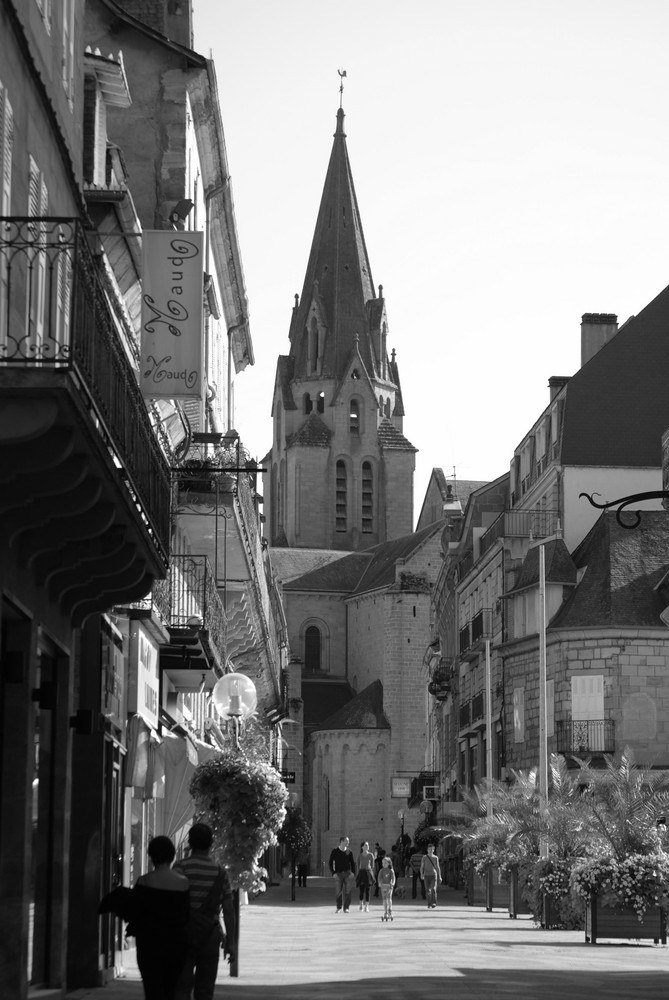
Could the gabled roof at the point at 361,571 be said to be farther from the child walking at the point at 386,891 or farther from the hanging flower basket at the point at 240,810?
the hanging flower basket at the point at 240,810

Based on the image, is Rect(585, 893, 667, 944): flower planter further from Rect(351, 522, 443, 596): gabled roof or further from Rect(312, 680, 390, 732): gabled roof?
Rect(351, 522, 443, 596): gabled roof

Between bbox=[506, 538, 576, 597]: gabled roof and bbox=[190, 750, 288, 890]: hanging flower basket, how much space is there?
3194 centimetres

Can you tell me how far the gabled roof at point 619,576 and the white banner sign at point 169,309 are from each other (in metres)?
31.9

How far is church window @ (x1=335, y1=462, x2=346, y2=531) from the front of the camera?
123m

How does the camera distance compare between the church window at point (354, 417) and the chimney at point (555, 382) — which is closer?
the chimney at point (555, 382)

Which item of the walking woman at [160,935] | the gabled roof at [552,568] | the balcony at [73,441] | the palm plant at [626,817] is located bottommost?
the walking woman at [160,935]

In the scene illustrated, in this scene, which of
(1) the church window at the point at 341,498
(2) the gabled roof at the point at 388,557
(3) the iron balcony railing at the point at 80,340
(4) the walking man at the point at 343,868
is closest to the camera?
(3) the iron balcony railing at the point at 80,340

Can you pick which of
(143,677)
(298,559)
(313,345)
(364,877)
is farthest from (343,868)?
(313,345)

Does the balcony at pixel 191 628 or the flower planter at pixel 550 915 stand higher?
the balcony at pixel 191 628

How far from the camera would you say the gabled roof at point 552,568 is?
172 feet

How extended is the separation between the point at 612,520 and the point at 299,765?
179 ft

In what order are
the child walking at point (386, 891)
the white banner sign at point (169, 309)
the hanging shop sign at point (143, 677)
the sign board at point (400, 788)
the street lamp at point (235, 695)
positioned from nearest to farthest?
the white banner sign at point (169, 309)
the hanging shop sign at point (143, 677)
the street lamp at point (235, 695)
the child walking at point (386, 891)
the sign board at point (400, 788)

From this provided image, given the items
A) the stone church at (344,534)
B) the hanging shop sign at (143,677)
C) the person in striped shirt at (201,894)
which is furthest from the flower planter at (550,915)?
the stone church at (344,534)

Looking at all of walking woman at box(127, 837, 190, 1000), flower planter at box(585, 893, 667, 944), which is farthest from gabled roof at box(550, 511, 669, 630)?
walking woman at box(127, 837, 190, 1000)
